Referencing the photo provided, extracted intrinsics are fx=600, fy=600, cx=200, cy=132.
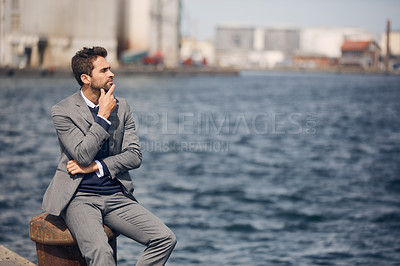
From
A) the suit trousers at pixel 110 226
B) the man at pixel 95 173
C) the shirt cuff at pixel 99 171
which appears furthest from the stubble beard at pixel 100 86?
the suit trousers at pixel 110 226

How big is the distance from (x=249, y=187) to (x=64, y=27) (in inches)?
2521

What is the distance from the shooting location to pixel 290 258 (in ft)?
33.8

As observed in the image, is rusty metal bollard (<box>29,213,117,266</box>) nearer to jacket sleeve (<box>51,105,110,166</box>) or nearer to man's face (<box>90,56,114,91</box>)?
jacket sleeve (<box>51,105,110,166</box>)

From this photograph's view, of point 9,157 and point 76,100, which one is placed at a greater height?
point 76,100

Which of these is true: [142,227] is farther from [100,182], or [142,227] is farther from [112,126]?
[112,126]

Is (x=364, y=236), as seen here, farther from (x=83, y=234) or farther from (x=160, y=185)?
(x=83, y=234)

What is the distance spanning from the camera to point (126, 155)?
440cm

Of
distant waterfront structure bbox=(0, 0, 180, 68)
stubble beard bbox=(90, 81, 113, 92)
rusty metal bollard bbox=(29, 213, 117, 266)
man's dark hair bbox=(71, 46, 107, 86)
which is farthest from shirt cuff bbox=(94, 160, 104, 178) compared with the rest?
distant waterfront structure bbox=(0, 0, 180, 68)

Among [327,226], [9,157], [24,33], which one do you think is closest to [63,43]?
[24,33]

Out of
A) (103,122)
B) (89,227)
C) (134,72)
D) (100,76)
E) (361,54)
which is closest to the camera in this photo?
(89,227)

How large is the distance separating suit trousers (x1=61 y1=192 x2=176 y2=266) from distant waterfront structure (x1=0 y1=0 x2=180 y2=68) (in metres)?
68.3

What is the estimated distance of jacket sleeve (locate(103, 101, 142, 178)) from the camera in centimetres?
430

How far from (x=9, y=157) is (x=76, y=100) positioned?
17.0 m

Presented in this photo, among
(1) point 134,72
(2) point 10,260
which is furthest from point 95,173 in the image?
(1) point 134,72
